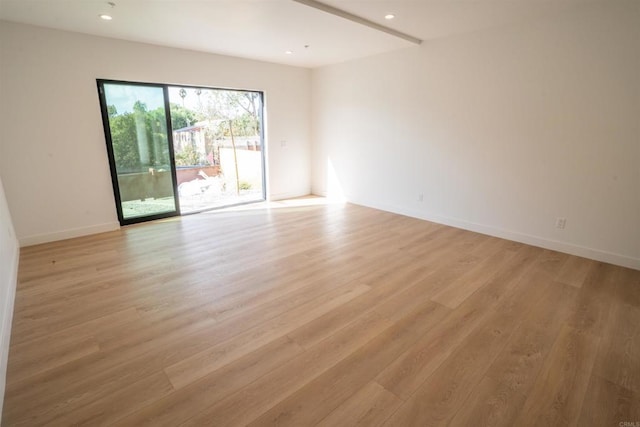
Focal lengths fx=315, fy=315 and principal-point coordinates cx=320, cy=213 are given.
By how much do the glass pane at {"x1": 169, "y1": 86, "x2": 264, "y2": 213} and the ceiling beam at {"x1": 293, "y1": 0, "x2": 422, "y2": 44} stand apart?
269 centimetres

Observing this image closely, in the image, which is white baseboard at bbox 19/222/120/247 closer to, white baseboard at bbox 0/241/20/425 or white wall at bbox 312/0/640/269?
white baseboard at bbox 0/241/20/425

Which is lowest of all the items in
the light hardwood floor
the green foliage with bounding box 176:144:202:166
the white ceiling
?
the light hardwood floor

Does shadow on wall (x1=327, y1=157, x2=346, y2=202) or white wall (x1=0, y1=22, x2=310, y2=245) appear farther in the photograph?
shadow on wall (x1=327, y1=157, x2=346, y2=202)

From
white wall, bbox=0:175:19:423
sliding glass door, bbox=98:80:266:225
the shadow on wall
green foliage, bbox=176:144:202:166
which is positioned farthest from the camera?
the shadow on wall

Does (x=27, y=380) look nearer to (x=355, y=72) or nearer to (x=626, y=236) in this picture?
(x=626, y=236)

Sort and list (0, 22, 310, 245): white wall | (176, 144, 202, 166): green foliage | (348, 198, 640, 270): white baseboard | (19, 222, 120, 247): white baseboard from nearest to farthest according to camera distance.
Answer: (348, 198, 640, 270): white baseboard, (0, 22, 310, 245): white wall, (19, 222, 120, 247): white baseboard, (176, 144, 202, 166): green foliage

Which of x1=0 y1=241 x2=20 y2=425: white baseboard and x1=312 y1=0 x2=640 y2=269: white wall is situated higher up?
x1=312 y1=0 x2=640 y2=269: white wall

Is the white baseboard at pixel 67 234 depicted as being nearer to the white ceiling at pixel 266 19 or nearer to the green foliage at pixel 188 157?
the green foliage at pixel 188 157

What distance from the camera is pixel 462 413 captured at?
1.55m

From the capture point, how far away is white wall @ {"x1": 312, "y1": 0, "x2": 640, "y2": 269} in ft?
9.90

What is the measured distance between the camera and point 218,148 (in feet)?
21.5

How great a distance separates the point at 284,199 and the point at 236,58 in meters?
2.60

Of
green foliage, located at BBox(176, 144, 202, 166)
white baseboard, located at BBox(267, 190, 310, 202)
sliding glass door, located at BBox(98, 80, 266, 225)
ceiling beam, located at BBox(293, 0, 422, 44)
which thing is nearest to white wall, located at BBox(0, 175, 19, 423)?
sliding glass door, located at BBox(98, 80, 266, 225)

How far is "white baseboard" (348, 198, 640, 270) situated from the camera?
3186mm
